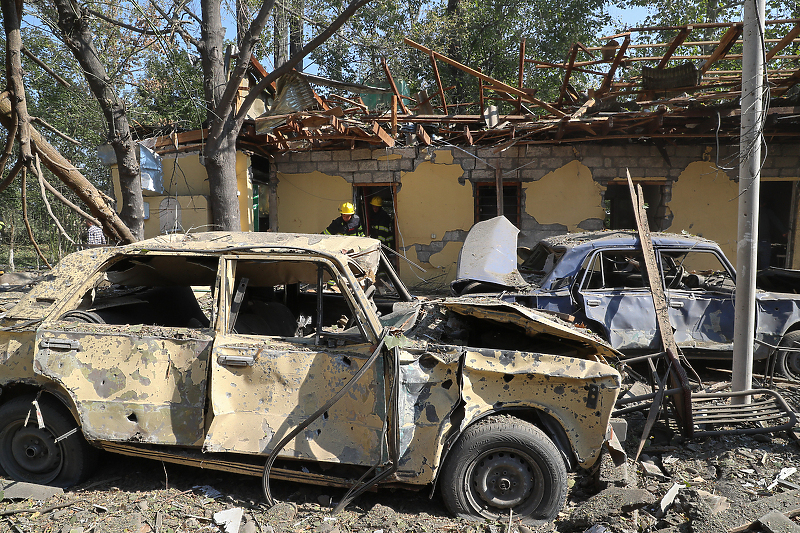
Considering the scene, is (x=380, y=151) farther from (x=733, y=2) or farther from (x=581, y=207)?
(x=733, y=2)

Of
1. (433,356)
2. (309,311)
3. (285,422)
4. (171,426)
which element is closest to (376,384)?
(433,356)

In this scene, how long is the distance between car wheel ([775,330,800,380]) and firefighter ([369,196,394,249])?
7217mm

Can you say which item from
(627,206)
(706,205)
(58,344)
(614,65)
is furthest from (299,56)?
(627,206)

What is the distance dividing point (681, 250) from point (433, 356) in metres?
3.76

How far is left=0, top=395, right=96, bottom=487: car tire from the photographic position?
3160 mm

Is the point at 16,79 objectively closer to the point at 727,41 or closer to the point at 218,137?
the point at 218,137

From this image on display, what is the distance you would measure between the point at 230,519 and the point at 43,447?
54.5 inches

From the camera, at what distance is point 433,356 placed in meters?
2.83

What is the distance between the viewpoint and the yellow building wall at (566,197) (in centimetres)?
1030

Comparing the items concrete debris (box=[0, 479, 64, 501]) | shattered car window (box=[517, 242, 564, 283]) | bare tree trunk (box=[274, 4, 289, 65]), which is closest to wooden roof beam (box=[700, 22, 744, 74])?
shattered car window (box=[517, 242, 564, 283])

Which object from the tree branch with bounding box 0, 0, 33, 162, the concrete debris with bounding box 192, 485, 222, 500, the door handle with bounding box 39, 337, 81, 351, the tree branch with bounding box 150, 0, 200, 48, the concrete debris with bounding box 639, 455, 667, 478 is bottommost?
the concrete debris with bounding box 639, 455, 667, 478

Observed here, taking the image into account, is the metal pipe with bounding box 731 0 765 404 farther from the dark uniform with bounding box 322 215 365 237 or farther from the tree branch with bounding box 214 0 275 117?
the dark uniform with bounding box 322 215 365 237

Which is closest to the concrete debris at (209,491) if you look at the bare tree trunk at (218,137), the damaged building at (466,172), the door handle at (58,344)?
the door handle at (58,344)

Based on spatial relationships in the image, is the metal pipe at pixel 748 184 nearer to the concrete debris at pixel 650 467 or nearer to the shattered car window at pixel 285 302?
the concrete debris at pixel 650 467
